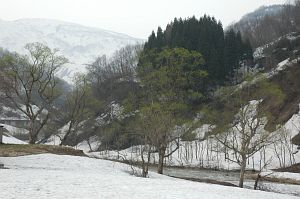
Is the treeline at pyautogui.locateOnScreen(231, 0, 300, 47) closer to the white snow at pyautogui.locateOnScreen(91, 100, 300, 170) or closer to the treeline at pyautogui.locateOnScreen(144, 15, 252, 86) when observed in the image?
the treeline at pyautogui.locateOnScreen(144, 15, 252, 86)

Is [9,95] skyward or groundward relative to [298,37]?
groundward

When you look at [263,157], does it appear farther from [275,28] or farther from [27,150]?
[275,28]

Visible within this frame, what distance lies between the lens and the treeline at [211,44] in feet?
330

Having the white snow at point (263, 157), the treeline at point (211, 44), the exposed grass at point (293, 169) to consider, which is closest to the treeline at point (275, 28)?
the treeline at point (211, 44)

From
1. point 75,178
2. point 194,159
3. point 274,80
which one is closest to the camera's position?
point 75,178

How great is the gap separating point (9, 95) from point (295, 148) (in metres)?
46.2

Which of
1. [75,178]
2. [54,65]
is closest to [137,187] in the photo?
[75,178]

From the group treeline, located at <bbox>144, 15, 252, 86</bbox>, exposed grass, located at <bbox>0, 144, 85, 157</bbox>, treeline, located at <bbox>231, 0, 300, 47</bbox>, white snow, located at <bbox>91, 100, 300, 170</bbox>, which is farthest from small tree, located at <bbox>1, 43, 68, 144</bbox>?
treeline, located at <bbox>231, 0, 300, 47</bbox>

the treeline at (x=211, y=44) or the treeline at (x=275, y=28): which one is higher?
the treeline at (x=275, y=28)

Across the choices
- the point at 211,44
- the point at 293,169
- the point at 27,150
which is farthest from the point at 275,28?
the point at 27,150

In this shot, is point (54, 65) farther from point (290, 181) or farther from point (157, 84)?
point (290, 181)

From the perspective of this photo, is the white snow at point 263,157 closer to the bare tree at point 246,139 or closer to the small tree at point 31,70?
the small tree at point 31,70

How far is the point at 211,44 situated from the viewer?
107 m

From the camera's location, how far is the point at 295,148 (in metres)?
67.9
